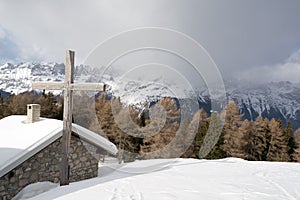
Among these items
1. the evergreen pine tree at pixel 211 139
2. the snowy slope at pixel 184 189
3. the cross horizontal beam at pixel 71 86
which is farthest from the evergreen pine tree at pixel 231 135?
the cross horizontal beam at pixel 71 86

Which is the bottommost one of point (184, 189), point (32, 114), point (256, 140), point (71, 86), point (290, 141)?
point (290, 141)

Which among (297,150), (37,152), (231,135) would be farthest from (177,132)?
(297,150)

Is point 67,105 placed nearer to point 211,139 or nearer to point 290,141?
point 211,139

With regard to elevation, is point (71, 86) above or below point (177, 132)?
above

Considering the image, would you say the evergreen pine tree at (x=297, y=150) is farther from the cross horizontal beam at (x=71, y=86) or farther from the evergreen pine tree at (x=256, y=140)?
the cross horizontal beam at (x=71, y=86)

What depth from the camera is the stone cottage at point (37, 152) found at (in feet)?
20.4

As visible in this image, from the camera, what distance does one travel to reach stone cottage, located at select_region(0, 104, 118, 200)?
623 centimetres

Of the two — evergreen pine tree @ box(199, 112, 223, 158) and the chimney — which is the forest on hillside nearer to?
evergreen pine tree @ box(199, 112, 223, 158)

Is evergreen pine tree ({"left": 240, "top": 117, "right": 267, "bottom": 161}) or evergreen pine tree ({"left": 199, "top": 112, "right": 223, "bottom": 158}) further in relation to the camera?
evergreen pine tree ({"left": 240, "top": 117, "right": 267, "bottom": 161})

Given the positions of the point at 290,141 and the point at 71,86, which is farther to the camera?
the point at 290,141

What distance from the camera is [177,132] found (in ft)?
55.1

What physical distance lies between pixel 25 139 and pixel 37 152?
22.3 inches

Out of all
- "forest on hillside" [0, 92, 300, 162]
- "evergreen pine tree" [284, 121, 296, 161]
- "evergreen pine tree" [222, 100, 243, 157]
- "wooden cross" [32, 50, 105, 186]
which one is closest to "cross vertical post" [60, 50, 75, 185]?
"wooden cross" [32, 50, 105, 186]

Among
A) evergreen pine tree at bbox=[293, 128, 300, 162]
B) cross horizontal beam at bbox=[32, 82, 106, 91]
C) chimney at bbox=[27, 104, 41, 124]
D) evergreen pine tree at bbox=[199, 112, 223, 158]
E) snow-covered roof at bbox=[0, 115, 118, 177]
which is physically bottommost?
evergreen pine tree at bbox=[293, 128, 300, 162]
